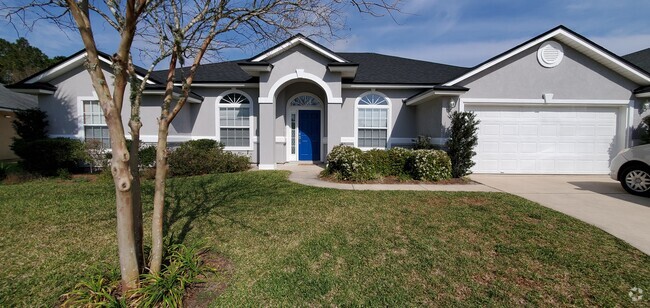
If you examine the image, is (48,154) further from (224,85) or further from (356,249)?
(356,249)

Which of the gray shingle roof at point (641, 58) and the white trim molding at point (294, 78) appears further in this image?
the gray shingle roof at point (641, 58)

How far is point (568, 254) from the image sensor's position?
12.2 ft

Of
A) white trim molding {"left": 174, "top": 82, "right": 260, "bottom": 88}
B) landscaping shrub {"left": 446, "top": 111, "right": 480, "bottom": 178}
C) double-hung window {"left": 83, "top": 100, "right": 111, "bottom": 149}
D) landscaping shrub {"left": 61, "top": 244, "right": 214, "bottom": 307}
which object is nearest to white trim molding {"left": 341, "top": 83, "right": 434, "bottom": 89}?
landscaping shrub {"left": 446, "top": 111, "right": 480, "bottom": 178}

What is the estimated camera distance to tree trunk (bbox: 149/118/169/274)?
2.80 m

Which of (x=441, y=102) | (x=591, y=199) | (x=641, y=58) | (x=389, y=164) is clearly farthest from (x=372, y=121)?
(x=641, y=58)

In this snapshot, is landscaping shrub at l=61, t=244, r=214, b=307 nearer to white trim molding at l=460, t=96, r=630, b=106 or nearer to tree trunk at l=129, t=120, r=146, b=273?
tree trunk at l=129, t=120, r=146, b=273

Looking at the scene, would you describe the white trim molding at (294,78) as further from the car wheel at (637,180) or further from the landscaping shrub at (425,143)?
the car wheel at (637,180)

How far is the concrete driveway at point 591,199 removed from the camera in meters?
4.65

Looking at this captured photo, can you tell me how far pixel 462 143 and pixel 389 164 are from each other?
2.51 metres

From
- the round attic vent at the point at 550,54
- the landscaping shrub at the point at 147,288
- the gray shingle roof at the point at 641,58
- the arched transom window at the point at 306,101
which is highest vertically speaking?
the gray shingle roof at the point at 641,58

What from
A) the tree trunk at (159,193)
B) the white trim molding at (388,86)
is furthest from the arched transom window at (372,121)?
the tree trunk at (159,193)

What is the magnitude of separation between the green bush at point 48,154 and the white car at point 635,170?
1628cm

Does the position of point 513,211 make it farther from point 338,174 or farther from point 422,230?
point 338,174

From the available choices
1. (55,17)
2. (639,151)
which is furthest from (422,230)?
(639,151)
